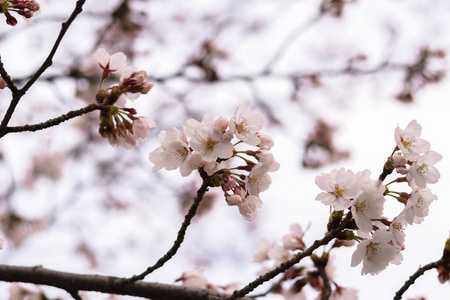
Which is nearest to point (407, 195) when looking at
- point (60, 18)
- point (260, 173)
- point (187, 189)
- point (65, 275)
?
point (260, 173)

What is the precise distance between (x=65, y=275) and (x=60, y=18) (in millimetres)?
2688

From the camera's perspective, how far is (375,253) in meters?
1.39

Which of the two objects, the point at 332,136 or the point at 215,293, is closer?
the point at 215,293

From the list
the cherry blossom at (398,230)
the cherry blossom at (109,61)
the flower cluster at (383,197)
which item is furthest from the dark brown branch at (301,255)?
the cherry blossom at (109,61)

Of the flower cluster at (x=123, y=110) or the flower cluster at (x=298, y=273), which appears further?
the flower cluster at (x=298, y=273)

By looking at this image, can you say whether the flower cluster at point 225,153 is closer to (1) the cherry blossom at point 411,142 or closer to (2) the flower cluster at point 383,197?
(2) the flower cluster at point 383,197

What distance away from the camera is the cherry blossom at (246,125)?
4.65 ft

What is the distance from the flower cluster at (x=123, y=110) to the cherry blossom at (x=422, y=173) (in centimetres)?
98

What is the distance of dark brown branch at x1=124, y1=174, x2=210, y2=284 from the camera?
1.41 metres

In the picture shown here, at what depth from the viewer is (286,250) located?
2.11 metres

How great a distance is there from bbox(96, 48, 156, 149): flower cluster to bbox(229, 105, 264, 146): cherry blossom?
0.38 m

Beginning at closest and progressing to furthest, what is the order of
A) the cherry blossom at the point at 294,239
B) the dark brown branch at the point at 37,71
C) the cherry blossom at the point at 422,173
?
the dark brown branch at the point at 37,71 → the cherry blossom at the point at 422,173 → the cherry blossom at the point at 294,239

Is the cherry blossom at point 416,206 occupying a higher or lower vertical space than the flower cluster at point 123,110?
lower

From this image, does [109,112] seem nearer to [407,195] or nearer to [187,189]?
[407,195]
